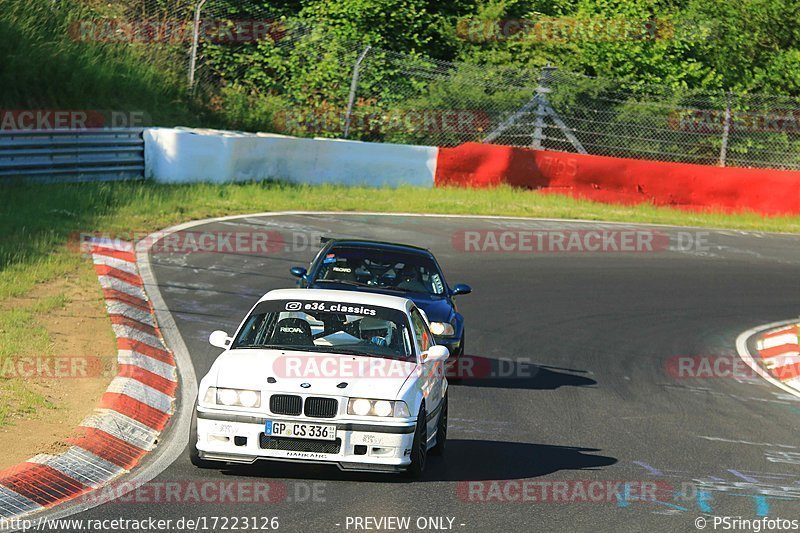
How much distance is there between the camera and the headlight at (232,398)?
844 centimetres

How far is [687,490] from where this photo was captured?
29.7 ft

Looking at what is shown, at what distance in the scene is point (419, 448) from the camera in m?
8.60

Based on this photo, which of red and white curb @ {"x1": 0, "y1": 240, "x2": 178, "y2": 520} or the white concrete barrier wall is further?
the white concrete barrier wall

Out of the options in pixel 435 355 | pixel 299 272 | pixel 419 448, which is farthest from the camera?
pixel 299 272

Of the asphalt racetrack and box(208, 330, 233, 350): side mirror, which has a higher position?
box(208, 330, 233, 350): side mirror

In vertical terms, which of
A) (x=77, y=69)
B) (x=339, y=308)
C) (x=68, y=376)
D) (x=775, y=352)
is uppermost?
(x=77, y=69)

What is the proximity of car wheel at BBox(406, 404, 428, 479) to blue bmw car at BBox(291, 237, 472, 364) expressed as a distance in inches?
166

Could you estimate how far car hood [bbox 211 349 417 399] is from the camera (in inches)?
334

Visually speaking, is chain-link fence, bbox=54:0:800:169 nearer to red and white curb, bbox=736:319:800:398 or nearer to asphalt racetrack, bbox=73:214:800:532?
asphalt racetrack, bbox=73:214:800:532

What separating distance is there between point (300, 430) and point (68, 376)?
11.8 ft

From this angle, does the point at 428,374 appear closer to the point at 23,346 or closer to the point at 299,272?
the point at 23,346

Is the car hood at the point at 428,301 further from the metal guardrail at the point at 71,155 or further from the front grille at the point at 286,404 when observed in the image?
the metal guardrail at the point at 71,155

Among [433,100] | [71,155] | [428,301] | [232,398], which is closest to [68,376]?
[232,398]

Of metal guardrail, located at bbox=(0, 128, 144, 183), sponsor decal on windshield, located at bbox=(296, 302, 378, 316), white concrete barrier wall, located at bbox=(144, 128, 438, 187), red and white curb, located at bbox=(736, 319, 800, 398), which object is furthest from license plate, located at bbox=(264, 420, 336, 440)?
white concrete barrier wall, located at bbox=(144, 128, 438, 187)
